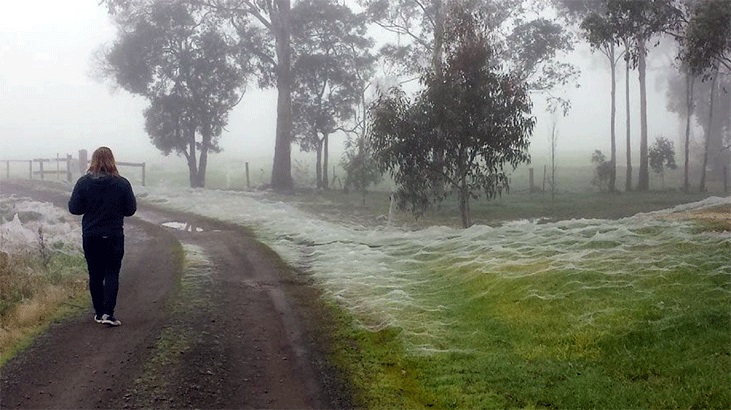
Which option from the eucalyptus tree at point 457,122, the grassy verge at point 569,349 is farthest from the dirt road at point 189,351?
the eucalyptus tree at point 457,122

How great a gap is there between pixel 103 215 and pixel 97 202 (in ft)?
0.68

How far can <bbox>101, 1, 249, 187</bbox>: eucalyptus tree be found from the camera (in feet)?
144

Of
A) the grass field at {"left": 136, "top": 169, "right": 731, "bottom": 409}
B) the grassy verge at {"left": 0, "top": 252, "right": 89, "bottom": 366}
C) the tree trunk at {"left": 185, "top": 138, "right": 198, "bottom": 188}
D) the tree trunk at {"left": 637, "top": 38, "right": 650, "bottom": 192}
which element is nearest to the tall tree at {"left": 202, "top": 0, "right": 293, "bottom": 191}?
the tree trunk at {"left": 185, "top": 138, "right": 198, "bottom": 188}

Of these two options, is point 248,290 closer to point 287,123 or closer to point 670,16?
point 670,16

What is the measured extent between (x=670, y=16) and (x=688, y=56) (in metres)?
2.73

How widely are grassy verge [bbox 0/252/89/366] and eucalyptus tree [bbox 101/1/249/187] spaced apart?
97.9 ft

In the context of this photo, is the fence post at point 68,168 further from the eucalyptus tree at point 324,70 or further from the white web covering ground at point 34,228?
the eucalyptus tree at point 324,70

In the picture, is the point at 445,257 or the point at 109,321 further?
the point at 445,257

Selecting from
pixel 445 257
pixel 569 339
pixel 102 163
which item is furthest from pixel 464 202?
pixel 102 163

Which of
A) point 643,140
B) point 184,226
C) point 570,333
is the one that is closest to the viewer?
point 570,333

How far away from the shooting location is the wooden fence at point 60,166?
139 ft

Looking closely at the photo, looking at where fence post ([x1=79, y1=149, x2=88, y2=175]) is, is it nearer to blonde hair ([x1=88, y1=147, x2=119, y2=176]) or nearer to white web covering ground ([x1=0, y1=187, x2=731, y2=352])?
white web covering ground ([x1=0, y1=187, x2=731, y2=352])

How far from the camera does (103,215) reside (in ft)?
33.2

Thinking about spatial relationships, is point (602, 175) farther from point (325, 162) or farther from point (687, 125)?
point (325, 162)
